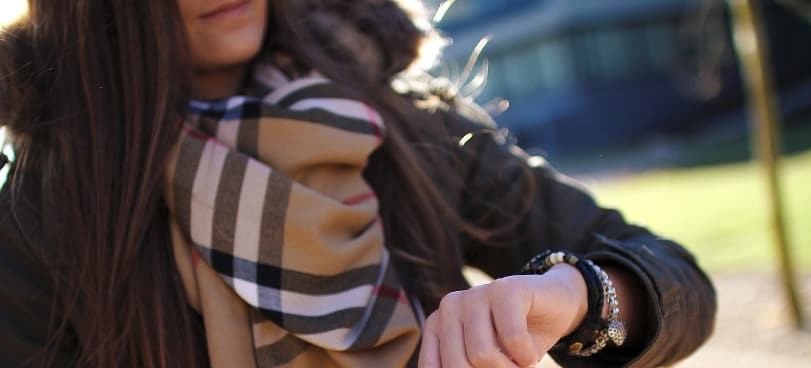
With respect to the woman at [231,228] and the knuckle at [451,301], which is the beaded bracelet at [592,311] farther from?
the knuckle at [451,301]

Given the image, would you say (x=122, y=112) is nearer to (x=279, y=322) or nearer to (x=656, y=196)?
(x=279, y=322)

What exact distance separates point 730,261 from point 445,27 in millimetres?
19507

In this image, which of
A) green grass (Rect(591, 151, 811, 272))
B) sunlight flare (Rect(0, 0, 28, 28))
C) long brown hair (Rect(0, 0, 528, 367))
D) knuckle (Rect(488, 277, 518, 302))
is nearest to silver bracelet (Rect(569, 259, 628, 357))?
knuckle (Rect(488, 277, 518, 302))

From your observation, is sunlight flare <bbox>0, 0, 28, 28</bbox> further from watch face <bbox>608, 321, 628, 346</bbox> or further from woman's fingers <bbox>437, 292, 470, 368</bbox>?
watch face <bbox>608, 321, 628, 346</bbox>

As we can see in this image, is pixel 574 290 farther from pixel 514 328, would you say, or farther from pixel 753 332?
pixel 753 332

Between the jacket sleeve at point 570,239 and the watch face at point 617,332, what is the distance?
0.13 ft

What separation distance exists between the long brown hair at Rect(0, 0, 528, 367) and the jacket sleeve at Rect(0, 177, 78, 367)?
28mm

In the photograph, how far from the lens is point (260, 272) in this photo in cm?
151

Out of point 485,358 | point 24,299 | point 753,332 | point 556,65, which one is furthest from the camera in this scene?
point 556,65

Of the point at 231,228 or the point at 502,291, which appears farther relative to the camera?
the point at 231,228

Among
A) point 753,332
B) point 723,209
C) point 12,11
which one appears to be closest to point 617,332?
point 12,11

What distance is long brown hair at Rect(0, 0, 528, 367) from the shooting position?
1.51 metres

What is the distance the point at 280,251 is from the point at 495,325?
1.61ft

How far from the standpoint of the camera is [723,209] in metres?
10.7
